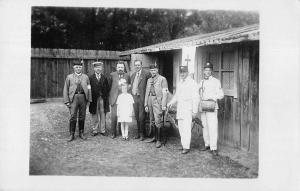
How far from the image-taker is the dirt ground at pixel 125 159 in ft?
13.6

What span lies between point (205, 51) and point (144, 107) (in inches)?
54.0

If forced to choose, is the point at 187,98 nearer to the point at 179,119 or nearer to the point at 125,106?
the point at 179,119

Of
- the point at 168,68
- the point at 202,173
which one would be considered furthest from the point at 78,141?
the point at 168,68

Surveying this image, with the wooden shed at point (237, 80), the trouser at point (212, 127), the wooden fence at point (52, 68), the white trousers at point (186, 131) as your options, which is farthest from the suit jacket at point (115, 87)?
the wooden fence at point (52, 68)

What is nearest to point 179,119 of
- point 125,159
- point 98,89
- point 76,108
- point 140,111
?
point 140,111

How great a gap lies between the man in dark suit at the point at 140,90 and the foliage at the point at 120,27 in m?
3.25

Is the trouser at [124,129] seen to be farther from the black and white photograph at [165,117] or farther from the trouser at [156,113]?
the trouser at [156,113]

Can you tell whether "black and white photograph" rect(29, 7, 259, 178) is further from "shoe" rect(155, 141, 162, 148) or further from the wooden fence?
the wooden fence

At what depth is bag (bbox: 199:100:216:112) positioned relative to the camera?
473 cm

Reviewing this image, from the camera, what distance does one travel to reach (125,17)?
30.8 feet

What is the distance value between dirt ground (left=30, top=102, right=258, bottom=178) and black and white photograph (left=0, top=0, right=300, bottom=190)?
1cm

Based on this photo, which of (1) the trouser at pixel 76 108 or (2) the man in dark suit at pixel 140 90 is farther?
(2) the man in dark suit at pixel 140 90

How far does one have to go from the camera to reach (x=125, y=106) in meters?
5.59
